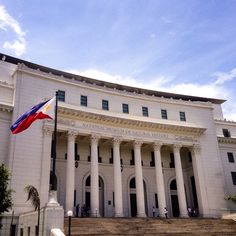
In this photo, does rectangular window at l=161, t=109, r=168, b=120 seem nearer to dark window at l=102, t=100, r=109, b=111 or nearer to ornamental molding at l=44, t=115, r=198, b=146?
ornamental molding at l=44, t=115, r=198, b=146

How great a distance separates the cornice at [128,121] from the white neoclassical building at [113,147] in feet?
0.39

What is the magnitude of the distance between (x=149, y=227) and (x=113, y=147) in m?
11.6

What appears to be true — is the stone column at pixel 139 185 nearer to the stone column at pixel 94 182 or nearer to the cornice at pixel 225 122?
the stone column at pixel 94 182

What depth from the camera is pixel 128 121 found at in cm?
3881

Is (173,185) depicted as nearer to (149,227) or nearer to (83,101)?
(149,227)

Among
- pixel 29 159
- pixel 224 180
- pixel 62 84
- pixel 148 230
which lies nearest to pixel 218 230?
pixel 148 230

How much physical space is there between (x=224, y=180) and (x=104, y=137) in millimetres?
18353

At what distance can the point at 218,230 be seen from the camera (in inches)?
1234

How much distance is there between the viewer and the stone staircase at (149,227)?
2669 centimetres

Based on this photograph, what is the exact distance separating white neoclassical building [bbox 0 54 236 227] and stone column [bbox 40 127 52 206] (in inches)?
4.1

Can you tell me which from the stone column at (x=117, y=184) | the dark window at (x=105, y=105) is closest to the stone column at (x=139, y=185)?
the stone column at (x=117, y=184)

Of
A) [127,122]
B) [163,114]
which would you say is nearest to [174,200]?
[163,114]

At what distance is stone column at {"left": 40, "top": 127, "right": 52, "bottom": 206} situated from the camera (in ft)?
103

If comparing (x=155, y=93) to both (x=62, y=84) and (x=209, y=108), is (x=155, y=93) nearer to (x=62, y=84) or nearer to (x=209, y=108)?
(x=209, y=108)
